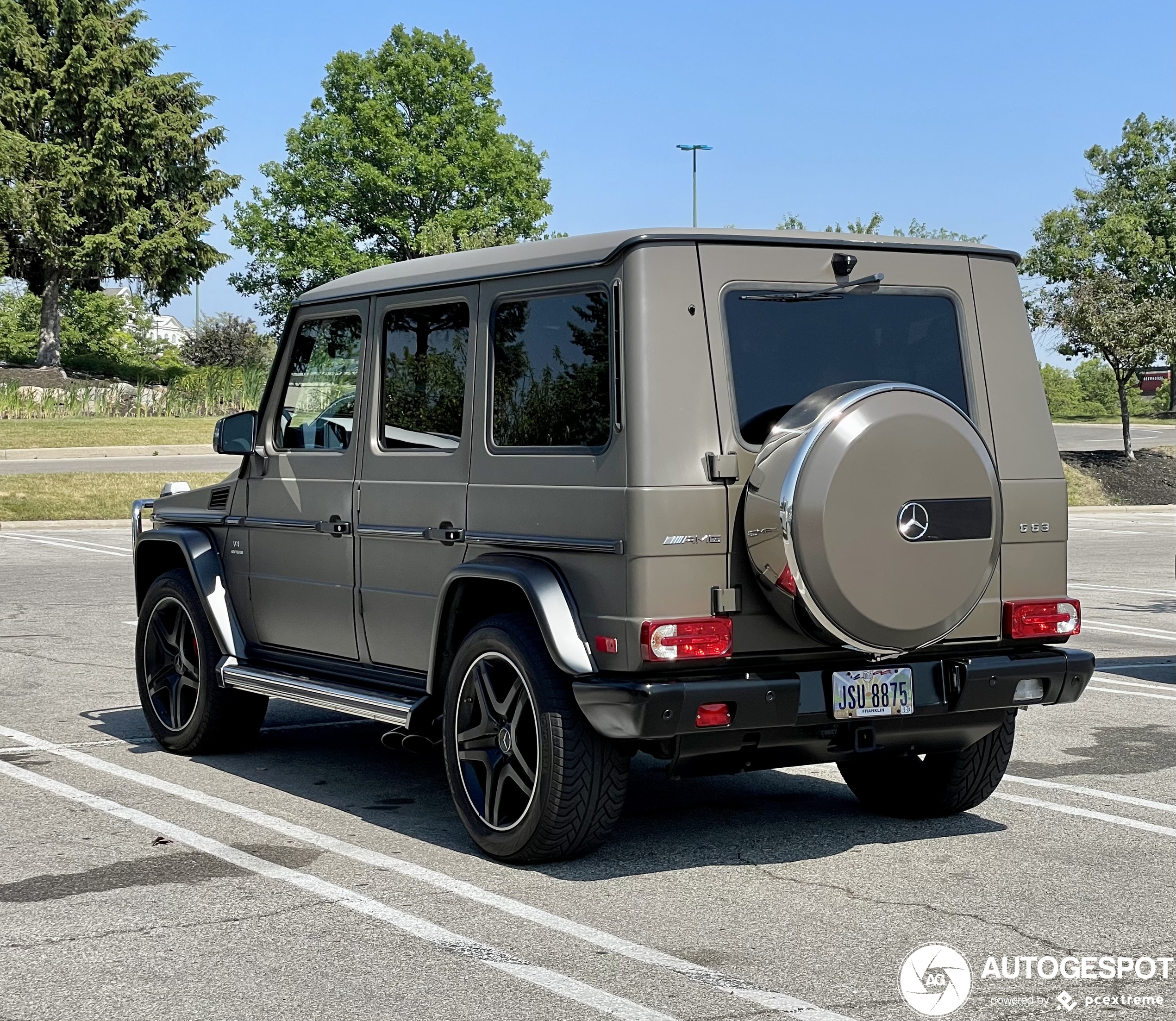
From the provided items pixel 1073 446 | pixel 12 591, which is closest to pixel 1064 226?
pixel 1073 446

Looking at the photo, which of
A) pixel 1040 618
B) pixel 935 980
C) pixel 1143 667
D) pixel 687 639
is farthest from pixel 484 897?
pixel 1143 667

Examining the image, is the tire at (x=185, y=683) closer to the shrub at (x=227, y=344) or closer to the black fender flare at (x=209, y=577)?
the black fender flare at (x=209, y=577)

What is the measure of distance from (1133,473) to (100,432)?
2275 centimetres

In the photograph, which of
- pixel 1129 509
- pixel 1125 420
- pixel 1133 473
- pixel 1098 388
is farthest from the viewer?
pixel 1098 388

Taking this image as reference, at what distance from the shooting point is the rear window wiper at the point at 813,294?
5.71 metres

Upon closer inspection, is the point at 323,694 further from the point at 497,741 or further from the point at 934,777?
the point at 934,777

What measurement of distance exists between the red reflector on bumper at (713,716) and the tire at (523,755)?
1.33 feet

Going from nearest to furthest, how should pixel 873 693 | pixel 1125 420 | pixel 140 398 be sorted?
pixel 873 693 < pixel 1125 420 < pixel 140 398

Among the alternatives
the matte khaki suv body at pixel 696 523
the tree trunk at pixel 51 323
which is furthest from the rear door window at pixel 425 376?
the tree trunk at pixel 51 323

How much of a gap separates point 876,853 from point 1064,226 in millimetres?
48987

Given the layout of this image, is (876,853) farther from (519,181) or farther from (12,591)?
(519,181)

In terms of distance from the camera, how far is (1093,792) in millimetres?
7086

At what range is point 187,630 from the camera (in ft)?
26.2

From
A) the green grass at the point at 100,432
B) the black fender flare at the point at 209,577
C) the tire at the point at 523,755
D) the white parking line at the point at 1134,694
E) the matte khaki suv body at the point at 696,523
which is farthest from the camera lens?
the green grass at the point at 100,432
